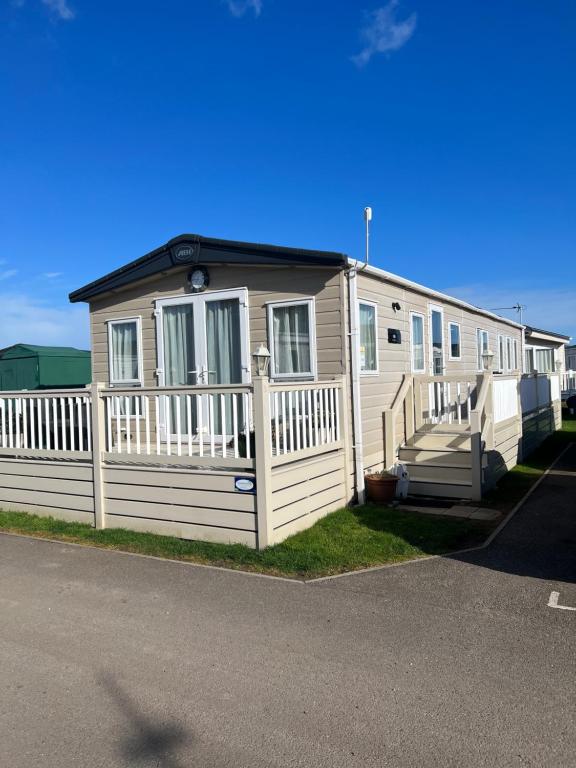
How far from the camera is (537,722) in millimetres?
2746

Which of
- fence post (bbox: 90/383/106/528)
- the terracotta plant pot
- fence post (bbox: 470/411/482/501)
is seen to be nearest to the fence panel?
fence post (bbox: 470/411/482/501)

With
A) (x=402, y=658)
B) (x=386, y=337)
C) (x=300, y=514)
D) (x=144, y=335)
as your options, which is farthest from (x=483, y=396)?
(x=402, y=658)

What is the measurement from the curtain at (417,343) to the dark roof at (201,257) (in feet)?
9.74

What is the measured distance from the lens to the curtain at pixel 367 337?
7891 millimetres

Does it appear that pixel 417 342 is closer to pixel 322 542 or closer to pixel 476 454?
pixel 476 454

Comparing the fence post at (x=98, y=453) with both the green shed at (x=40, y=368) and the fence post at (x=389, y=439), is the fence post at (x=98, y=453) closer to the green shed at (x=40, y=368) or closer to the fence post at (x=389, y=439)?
the fence post at (x=389, y=439)

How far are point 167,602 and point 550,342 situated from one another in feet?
75.0

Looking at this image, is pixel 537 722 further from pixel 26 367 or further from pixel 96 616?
pixel 26 367

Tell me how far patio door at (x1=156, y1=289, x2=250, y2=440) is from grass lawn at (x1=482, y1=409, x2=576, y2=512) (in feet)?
12.2

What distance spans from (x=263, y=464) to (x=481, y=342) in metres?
9.38

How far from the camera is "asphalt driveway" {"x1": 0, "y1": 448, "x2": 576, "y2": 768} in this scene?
8.56 ft

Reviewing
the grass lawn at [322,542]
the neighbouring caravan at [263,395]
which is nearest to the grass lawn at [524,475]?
the neighbouring caravan at [263,395]

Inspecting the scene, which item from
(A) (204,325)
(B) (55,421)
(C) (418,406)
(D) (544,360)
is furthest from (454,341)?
(D) (544,360)

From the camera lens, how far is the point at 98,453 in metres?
6.61
